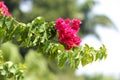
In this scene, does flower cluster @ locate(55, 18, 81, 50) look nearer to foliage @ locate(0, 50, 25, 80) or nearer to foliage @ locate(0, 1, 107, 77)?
foliage @ locate(0, 1, 107, 77)

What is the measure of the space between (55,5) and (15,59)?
36.6 feet

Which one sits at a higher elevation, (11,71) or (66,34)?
(66,34)

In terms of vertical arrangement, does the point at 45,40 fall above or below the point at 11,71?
above

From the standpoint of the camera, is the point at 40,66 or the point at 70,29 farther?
the point at 40,66

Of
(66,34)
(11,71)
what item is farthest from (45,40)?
(11,71)

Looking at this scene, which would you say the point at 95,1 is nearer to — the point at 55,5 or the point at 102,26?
the point at 102,26

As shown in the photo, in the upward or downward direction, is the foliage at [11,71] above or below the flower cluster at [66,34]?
below

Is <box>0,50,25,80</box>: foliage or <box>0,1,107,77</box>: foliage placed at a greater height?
<box>0,1,107,77</box>: foliage

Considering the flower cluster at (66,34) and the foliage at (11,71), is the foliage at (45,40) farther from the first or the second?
the foliage at (11,71)

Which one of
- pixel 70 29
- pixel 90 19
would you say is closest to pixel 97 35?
pixel 90 19

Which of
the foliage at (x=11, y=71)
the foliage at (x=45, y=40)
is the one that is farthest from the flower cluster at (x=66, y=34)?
the foliage at (x=11, y=71)

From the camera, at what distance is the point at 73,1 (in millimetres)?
27078

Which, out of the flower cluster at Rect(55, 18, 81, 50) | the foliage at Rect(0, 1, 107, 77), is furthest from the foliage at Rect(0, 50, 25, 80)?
the flower cluster at Rect(55, 18, 81, 50)

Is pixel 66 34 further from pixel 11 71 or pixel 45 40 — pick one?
pixel 11 71
